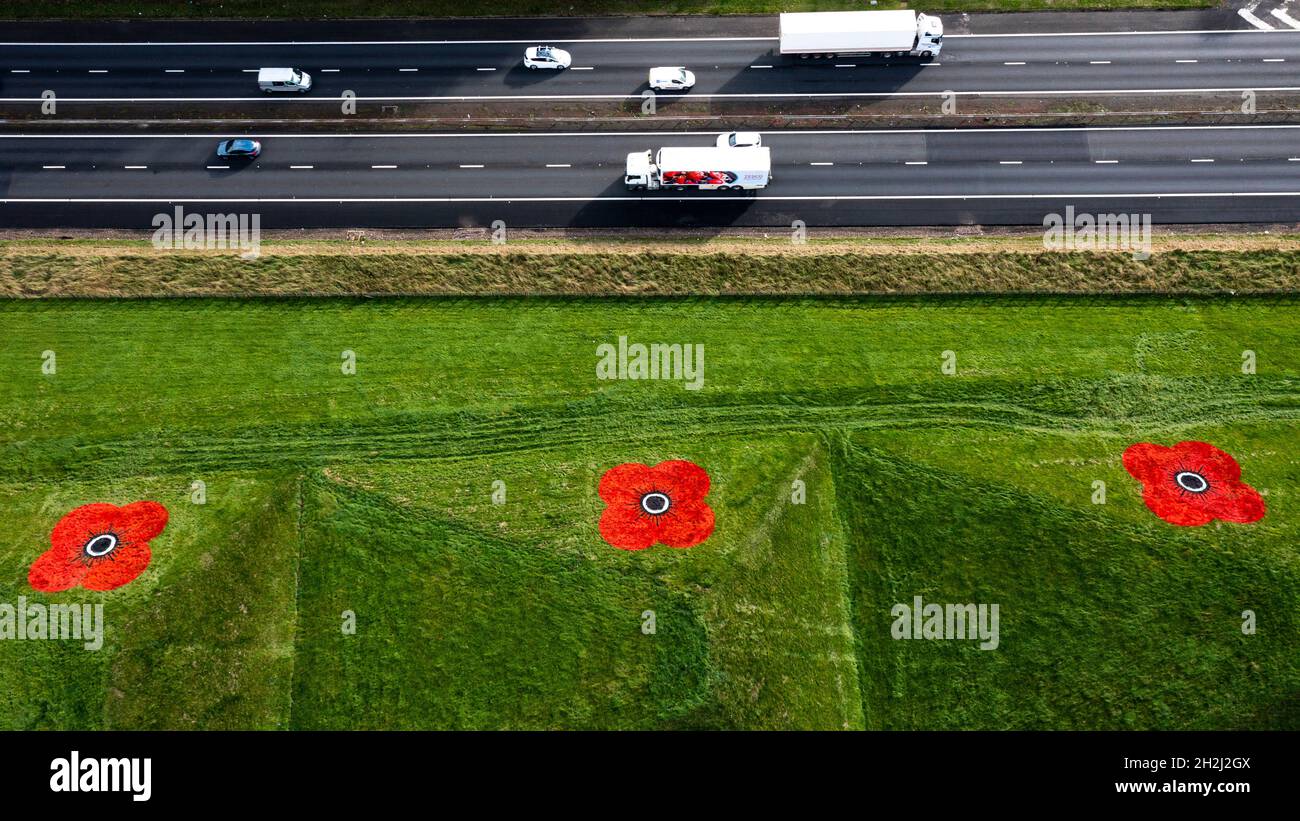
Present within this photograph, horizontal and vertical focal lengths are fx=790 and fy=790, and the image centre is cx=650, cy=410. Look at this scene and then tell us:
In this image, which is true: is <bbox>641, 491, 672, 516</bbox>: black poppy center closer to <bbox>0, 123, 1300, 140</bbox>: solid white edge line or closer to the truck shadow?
the truck shadow

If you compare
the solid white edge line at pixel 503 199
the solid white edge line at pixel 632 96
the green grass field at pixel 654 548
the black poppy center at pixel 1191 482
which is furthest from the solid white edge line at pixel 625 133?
the black poppy center at pixel 1191 482

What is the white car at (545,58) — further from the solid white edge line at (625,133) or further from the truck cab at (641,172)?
the truck cab at (641,172)

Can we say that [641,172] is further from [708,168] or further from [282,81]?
[282,81]

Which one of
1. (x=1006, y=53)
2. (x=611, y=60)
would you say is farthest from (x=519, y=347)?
(x=1006, y=53)

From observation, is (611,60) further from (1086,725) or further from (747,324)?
(1086,725)

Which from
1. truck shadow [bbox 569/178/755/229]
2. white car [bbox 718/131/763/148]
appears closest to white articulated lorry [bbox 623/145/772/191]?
white car [bbox 718/131/763/148]

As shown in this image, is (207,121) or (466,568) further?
(207,121)
